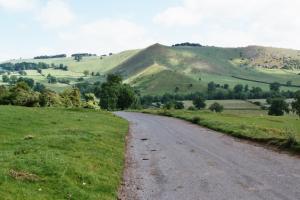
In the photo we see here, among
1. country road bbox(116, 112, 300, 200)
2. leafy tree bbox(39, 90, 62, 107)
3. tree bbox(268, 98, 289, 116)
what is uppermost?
country road bbox(116, 112, 300, 200)

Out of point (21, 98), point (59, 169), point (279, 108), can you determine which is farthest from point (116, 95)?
point (59, 169)

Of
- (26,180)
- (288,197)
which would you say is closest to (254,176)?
(288,197)

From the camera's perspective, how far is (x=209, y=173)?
2530 centimetres

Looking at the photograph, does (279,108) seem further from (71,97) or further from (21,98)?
(21,98)

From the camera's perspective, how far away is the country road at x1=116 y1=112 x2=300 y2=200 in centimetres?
2000

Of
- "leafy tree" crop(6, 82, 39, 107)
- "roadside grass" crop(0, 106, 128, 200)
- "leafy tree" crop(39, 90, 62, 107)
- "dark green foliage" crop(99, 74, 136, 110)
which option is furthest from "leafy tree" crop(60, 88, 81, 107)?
"roadside grass" crop(0, 106, 128, 200)

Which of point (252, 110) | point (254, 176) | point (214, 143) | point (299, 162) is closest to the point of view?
point (254, 176)

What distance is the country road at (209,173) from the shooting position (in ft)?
65.6

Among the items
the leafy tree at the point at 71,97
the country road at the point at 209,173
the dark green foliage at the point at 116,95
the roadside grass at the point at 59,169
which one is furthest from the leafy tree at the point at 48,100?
the roadside grass at the point at 59,169

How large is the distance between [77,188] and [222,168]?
10782 millimetres

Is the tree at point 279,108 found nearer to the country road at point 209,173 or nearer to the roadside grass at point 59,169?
the country road at point 209,173

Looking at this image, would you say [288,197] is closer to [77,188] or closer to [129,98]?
[77,188]

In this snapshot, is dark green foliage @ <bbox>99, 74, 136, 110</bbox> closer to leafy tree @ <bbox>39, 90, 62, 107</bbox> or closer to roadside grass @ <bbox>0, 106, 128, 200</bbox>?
leafy tree @ <bbox>39, 90, 62, 107</bbox>

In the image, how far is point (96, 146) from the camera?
34000 mm
